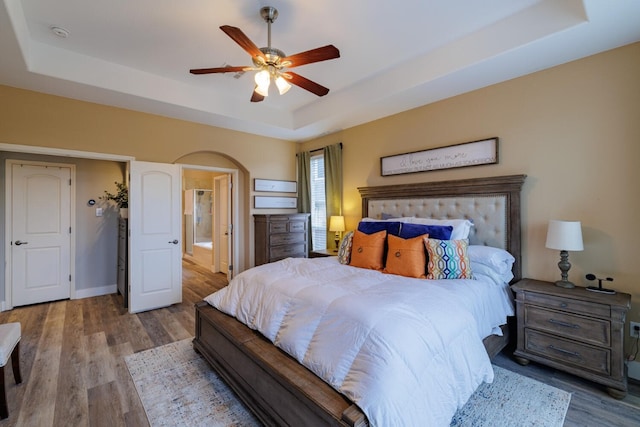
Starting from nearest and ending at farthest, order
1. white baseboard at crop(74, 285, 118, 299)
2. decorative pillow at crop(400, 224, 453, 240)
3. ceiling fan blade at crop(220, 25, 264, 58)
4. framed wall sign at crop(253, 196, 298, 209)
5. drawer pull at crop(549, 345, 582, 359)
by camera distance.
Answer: ceiling fan blade at crop(220, 25, 264, 58) < drawer pull at crop(549, 345, 582, 359) < decorative pillow at crop(400, 224, 453, 240) < white baseboard at crop(74, 285, 118, 299) < framed wall sign at crop(253, 196, 298, 209)

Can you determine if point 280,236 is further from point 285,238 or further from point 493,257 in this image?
point 493,257

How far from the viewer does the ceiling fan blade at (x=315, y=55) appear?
2.11 metres

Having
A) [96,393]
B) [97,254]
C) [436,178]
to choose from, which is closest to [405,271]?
[436,178]

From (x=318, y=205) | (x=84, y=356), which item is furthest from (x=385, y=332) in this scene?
(x=318, y=205)

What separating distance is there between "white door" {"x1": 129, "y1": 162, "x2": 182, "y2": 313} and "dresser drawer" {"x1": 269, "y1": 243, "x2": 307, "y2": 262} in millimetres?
1436

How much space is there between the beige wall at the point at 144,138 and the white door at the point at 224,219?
260 millimetres

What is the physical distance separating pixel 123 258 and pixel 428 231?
4.30 meters

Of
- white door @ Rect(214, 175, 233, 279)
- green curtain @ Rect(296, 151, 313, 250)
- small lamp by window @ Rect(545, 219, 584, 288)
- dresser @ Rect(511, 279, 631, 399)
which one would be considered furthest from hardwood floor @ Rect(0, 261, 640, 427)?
green curtain @ Rect(296, 151, 313, 250)

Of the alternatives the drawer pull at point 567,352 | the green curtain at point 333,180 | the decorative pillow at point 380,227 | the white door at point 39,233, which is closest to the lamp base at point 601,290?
the drawer pull at point 567,352

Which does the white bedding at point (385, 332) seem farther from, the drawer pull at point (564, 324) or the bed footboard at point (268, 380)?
the drawer pull at point (564, 324)

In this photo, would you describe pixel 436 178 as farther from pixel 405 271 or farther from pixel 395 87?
pixel 405 271

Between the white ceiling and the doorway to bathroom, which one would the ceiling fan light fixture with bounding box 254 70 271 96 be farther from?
the doorway to bathroom

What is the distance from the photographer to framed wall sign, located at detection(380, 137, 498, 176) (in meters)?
3.19

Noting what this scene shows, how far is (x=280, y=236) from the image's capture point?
4926 millimetres
